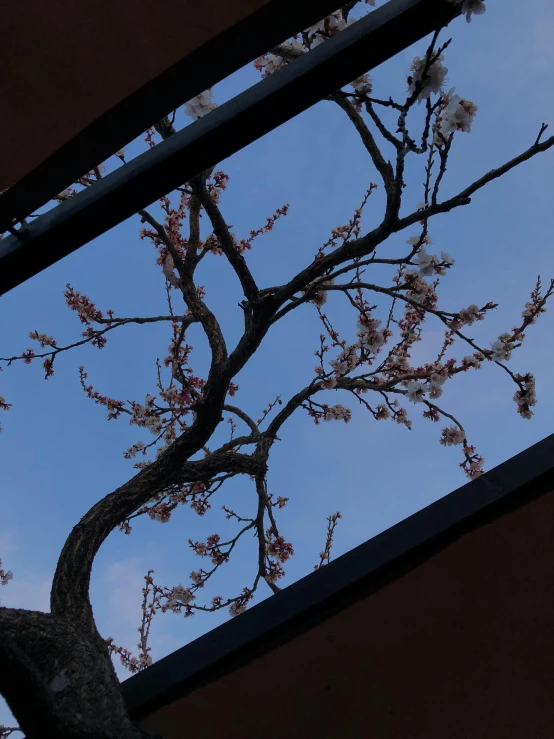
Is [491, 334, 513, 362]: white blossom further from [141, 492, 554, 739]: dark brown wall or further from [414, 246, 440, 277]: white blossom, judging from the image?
[141, 492, 554, 739]: dark brown wall

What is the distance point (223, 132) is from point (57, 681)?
4.62ft

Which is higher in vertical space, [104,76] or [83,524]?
[104,76]

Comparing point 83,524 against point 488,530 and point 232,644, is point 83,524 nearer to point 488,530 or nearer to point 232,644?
point 232,644

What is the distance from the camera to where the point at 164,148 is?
4.89 ft

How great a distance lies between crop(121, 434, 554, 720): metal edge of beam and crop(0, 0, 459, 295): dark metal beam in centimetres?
108

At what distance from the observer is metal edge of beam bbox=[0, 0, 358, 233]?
4.87 ft

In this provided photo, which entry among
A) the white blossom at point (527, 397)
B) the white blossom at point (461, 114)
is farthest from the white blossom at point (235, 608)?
the white blossom at point (461, 114)

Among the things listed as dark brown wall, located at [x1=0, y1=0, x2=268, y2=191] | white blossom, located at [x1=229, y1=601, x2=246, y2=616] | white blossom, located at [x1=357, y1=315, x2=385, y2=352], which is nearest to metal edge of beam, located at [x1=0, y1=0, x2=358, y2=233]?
dark brown wall, located at [x1=0, y1=0, x2=268, y2=191]

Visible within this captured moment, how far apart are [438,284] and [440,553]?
9.33 feet

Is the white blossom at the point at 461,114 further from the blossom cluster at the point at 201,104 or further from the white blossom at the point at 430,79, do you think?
the blossom cluster at the point at 201,104

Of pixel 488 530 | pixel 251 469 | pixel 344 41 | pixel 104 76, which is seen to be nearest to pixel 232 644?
pixel 488 530

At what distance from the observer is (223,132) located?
1.44m

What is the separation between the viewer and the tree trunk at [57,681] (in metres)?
1.05

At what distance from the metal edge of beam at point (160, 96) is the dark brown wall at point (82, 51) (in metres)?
0.03
